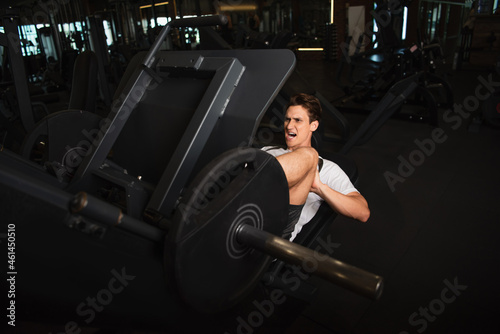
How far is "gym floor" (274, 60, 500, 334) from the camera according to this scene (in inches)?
50.5

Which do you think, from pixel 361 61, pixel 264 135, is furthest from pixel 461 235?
pixel 361 61

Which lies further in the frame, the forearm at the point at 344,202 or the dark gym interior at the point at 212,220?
the forearm at the point at 344,202

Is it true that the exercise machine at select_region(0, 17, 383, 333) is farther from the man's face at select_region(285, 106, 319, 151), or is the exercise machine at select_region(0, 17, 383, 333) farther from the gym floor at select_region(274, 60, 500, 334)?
the gym floor at select_region(274, 60, 500, 334)

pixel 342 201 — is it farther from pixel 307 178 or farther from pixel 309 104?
pixel 309 104

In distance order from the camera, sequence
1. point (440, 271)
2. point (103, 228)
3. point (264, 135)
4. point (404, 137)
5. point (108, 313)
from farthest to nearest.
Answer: point (264, 135), point (404, 137), point (440, 271), point (108, 313), point (103, 228)

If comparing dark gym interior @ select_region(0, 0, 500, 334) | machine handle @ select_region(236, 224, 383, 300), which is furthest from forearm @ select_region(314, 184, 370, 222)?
machine handle @ select_region(236, 224, 383, 300)

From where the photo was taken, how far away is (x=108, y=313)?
0.81 metres

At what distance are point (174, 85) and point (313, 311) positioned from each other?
103cm

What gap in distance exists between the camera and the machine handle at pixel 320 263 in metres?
0.65

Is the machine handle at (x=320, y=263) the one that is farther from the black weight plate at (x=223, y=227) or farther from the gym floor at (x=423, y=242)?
the gym floor at (x=423, y=242)

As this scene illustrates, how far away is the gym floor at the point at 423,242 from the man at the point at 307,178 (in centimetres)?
39

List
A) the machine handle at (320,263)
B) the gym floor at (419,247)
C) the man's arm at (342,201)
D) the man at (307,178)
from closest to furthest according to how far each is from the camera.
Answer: the machine handle at (320,263)
the man at (307,178)
the man's arm at (342,201)
the gym floor at (419,247)

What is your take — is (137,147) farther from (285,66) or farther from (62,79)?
(62,79)

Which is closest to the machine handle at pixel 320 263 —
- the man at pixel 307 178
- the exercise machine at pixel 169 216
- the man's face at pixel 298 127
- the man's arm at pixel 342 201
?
the exercise machine at pixel 169 216
